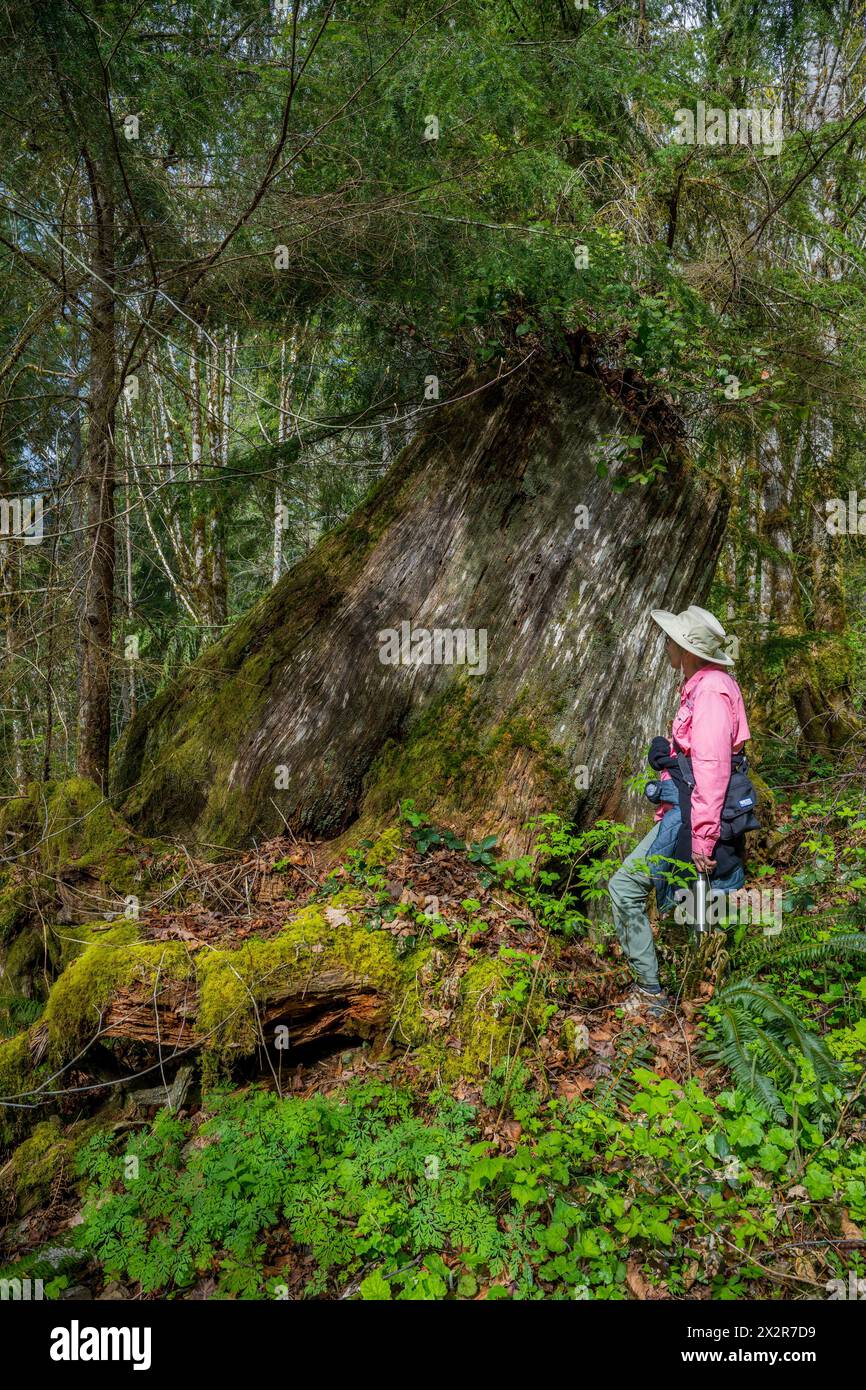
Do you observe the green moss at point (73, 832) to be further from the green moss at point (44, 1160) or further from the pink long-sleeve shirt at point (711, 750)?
the pink long-sleeve shirt at point (711, 750)

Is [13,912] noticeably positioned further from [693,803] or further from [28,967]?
[693,803]

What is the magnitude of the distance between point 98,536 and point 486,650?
322cm

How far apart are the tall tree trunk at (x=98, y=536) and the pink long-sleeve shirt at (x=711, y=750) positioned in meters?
4.56

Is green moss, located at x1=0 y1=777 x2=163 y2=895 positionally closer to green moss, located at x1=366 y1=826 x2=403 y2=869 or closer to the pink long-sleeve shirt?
green moss, located at x1=366 y1=826 x2=403 y2=869

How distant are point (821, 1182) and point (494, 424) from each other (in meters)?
5.28

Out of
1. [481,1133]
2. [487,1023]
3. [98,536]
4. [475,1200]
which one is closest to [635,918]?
[487,1023]

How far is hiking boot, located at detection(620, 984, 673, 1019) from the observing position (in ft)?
13.6

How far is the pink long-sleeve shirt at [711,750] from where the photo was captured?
408 cm

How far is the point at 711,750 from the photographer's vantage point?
4.09 metres

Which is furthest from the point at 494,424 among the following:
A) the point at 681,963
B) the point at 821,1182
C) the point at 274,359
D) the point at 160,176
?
the point at 274,359

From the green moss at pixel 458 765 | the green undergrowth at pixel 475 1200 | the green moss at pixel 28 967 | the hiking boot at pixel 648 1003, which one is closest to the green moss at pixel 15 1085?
the green moss at pixel 28 967

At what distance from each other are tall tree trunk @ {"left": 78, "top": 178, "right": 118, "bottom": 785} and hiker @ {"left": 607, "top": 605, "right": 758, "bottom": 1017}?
442 centimetres

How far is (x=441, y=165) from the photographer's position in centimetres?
512

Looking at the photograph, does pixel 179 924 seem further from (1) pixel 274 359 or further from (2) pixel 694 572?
(1) pixel 274 359
